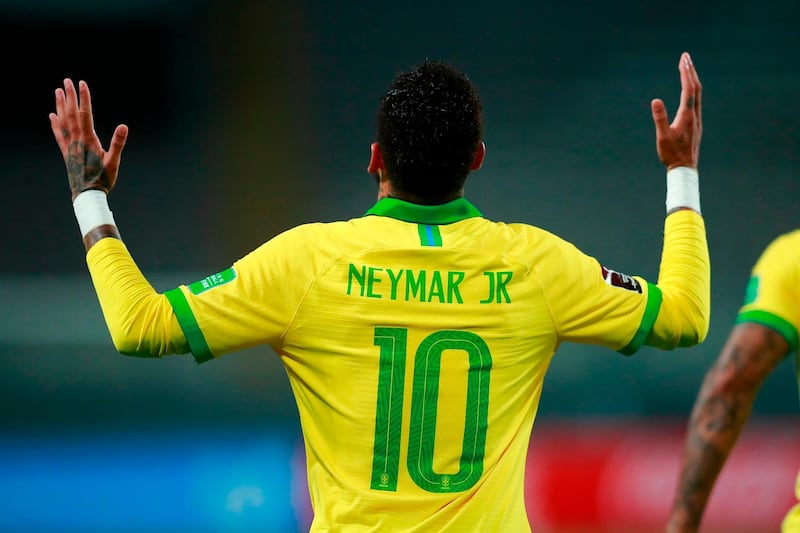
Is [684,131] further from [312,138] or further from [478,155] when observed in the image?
[312,138]

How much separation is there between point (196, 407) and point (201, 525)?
164 cm

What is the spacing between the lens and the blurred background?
24.4 ft

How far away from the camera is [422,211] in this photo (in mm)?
2436

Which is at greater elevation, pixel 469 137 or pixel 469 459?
pixel 469 137

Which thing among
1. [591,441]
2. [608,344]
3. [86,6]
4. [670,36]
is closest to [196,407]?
[591,441]

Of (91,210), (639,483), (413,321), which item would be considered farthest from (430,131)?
(639,483)

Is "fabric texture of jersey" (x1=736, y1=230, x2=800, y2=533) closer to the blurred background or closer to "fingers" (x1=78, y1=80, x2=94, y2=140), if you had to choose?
"fingers" (x1=78, y1=80, x2=94, y2=140)

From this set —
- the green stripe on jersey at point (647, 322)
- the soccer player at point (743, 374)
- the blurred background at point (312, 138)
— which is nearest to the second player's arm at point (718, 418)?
the soccer player at point (743, 374)

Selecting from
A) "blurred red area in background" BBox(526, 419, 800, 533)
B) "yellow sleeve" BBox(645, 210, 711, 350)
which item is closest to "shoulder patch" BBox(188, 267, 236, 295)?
"yellow sleeve" BBox(645, 210, 711, 350)

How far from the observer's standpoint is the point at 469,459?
234 centimetres

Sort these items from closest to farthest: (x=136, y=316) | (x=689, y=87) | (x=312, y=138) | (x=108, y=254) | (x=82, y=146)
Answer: (x=136, y=316), (x=108, y=254), (x=82, y=146), (x=689, y=87), (x=312, y=138)

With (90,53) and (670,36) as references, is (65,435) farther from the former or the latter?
(670,36)

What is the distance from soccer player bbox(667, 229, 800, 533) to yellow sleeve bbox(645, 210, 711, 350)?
40 centimetres

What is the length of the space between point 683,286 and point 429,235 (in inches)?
22.4
